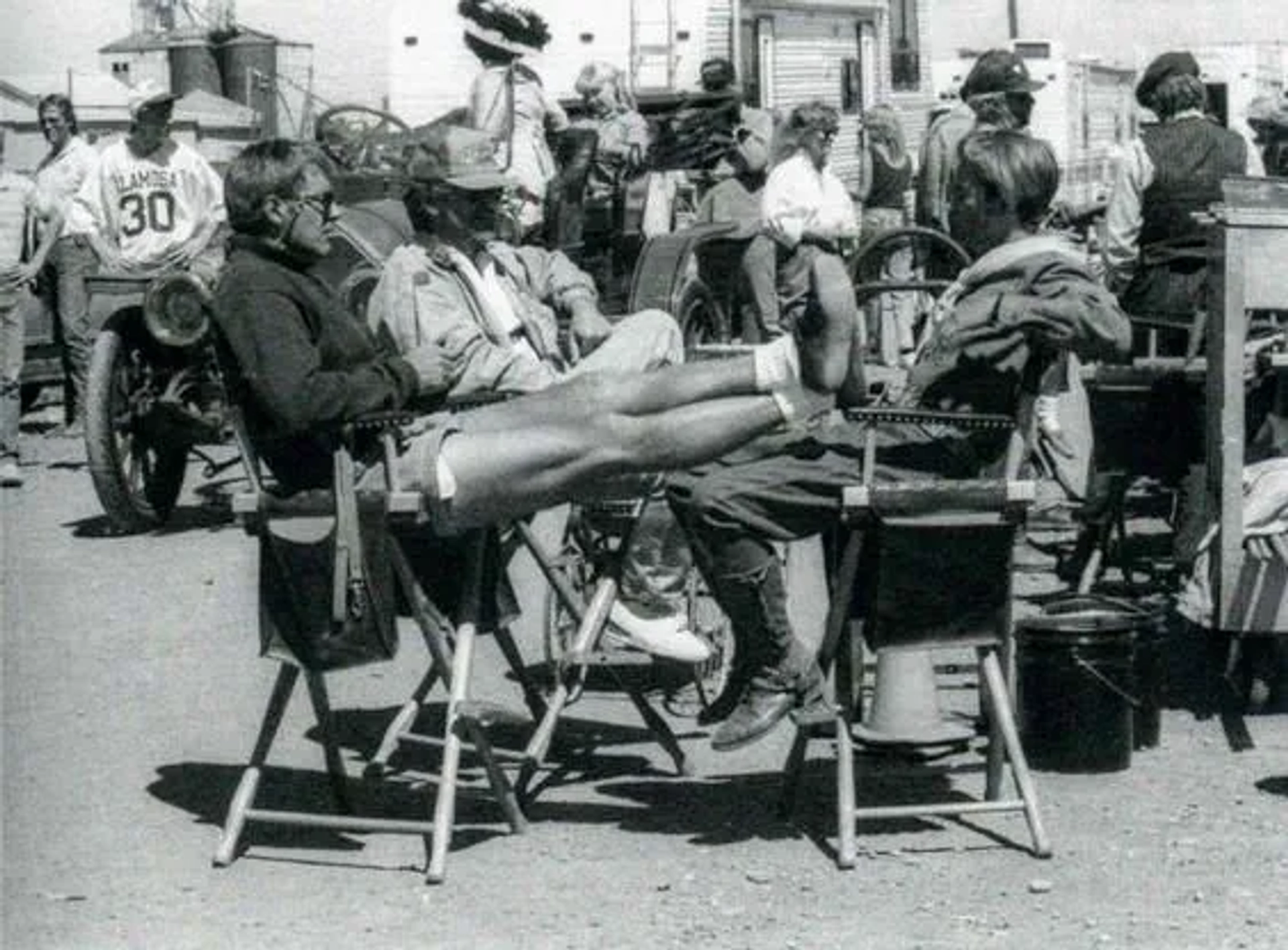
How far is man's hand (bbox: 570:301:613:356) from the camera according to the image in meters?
7.59

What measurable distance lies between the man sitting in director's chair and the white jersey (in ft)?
19.4

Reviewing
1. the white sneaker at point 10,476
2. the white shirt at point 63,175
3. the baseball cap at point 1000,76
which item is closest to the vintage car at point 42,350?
the white shirt at point 63,175

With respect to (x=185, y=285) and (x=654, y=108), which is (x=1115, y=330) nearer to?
(x=185, y=285)

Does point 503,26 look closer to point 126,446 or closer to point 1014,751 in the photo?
point 126,446

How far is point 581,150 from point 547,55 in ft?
38.1

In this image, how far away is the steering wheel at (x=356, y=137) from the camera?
45.2 ft

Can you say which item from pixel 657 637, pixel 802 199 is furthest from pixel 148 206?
pixel 657 637

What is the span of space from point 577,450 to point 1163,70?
504cm

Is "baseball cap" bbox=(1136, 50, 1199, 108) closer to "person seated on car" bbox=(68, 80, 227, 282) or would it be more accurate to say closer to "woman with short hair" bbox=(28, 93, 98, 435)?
"person seated on car" bbox=(68, 80, 227, 282)

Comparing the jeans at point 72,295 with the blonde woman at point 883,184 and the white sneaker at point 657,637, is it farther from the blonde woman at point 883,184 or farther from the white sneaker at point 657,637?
the white sneaker at point 657,637

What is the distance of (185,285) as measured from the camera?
36.9ft

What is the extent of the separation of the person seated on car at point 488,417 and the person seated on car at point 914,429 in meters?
0.18

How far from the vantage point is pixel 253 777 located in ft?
19.9

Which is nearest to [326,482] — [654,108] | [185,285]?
[185,285]
